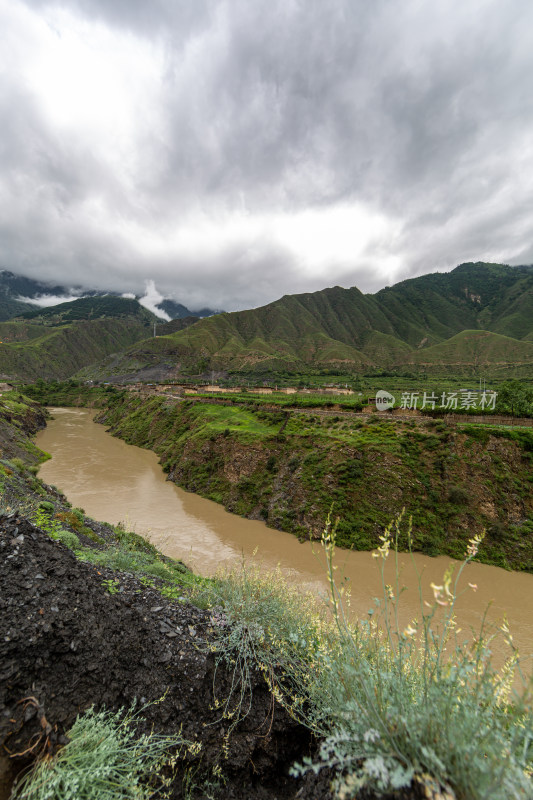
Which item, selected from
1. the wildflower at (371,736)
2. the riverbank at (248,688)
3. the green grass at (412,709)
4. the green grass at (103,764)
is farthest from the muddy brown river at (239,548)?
the wildflower at (371,736)

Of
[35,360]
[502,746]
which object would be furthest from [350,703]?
[35,360]

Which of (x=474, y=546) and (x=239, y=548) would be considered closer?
(x=474, y=546)

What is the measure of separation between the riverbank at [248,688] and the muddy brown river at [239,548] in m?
2.20

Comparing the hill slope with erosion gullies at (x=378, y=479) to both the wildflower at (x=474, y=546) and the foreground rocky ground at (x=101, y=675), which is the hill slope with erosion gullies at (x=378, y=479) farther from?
the wildflower at (x=474, y=546)

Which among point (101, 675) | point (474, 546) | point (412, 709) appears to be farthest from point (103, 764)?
point (474, 546)

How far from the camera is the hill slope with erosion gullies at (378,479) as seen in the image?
19.2 meters

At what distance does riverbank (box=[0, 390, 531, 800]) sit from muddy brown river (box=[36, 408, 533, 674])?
2201mm

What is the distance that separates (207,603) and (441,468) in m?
20.3

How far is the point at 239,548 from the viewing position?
19.1 metres

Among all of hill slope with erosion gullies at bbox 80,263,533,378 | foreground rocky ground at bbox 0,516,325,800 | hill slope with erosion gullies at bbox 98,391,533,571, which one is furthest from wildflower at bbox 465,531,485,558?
hill slope with erosion gullies at bbox 80,263,533,378

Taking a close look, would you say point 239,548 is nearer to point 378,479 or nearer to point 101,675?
point 378,479

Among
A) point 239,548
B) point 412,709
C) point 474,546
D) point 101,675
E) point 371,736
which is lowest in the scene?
point 239,548

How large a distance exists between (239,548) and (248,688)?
14801 millimetres

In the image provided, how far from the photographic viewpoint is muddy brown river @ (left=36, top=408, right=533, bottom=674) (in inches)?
557
